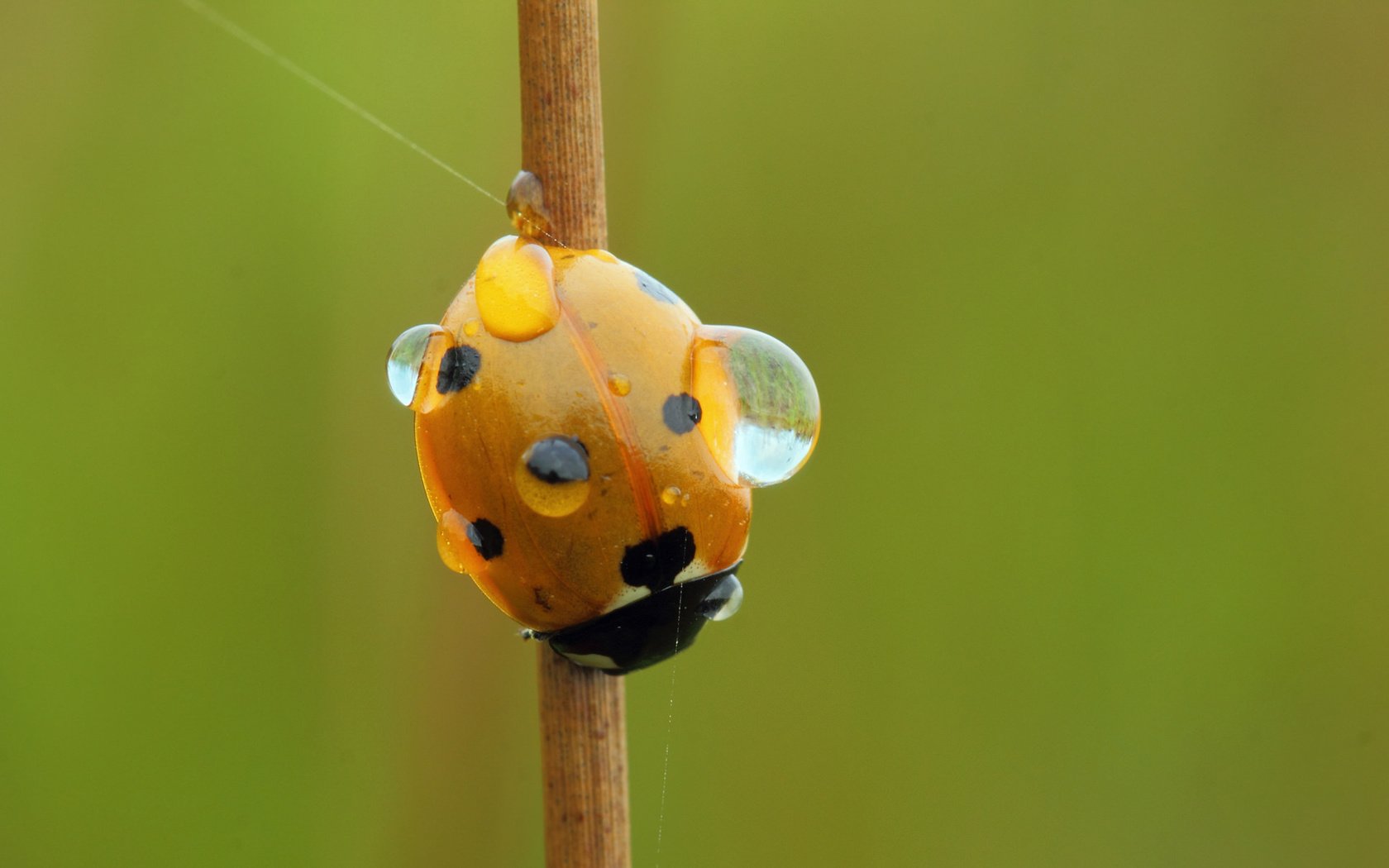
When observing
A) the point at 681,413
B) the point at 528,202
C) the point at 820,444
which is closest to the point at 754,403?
the point at 681,413

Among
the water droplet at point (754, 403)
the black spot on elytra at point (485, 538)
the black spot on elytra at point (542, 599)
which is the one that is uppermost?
the water droplet at point (754, 403)

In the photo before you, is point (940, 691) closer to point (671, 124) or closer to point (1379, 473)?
point (1379, 473)

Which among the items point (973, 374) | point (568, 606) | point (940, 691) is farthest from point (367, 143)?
point (940, 691)

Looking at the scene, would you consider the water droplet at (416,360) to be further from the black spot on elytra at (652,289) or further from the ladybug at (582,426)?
the black spot on elytra at (652,289)

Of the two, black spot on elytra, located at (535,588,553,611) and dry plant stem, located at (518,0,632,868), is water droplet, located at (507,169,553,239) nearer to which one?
dry plant stem, located at (518,0,632,868)

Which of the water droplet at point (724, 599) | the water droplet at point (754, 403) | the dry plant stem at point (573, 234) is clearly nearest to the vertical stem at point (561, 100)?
the dry plant stem at point (573, 234)

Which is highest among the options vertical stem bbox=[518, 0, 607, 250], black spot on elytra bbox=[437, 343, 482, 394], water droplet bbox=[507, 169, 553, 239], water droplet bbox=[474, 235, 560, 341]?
vertical stem bbox=[518, 0, 607, 250]

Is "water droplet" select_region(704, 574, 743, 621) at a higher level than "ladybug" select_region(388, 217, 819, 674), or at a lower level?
lower

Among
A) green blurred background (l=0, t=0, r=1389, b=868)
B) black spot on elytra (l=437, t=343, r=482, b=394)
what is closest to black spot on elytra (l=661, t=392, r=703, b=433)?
black spot on elytra (l=437, t=343, r=482, b=394)
